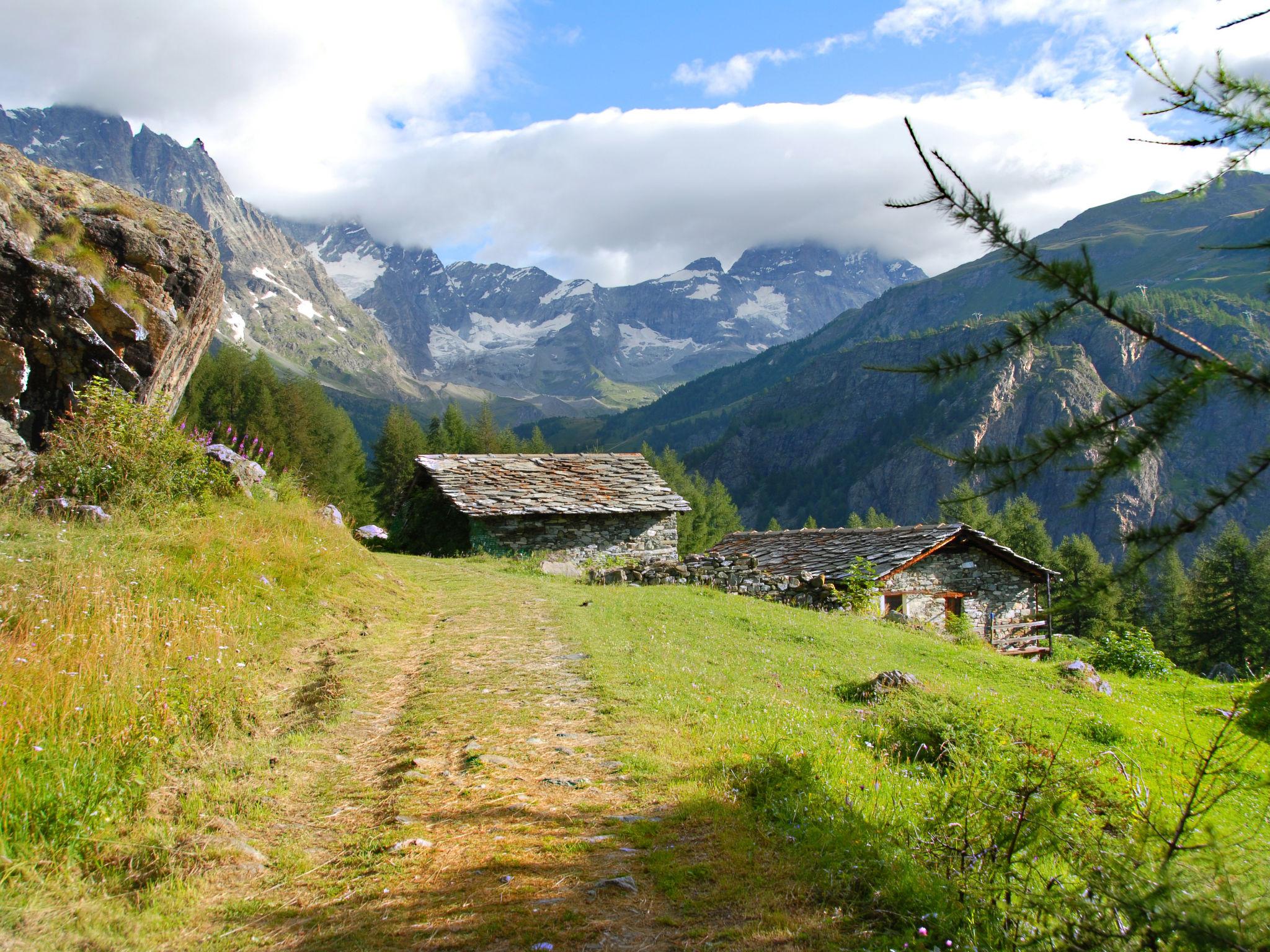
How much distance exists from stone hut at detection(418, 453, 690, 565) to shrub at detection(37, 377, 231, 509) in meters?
10.6

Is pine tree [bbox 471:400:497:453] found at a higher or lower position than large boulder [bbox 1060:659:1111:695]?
higher

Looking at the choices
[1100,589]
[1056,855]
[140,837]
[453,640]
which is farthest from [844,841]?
[453,640]

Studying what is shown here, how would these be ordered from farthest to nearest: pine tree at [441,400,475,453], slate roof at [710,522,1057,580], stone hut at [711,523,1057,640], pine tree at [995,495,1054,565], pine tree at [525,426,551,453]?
pine tree at [525,426,551,453]
pine tree at [441,400,475,453]
pine tree at [995,495,1054,565]
slate roof at [710,522,1057,580]
stone hut at [711,523,1057,640]

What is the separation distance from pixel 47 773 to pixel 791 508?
175 metres

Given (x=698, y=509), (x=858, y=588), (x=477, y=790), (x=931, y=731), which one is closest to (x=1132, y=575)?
(x=931, y=731)

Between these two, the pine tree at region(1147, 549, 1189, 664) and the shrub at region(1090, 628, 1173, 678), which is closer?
the shrub at region(1090, 628, 1173, 678)

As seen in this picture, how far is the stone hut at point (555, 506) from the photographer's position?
76.3ft

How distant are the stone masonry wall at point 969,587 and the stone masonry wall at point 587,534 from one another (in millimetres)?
8267

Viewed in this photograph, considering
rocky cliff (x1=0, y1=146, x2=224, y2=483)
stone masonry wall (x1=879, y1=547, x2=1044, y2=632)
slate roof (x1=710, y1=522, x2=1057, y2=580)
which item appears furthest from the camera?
stone masonry wall (x1=879, y1=547, x2=1044, y2=632)

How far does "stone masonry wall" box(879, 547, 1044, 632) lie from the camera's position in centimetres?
2181

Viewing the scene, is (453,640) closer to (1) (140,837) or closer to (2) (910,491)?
(1) (140,837)

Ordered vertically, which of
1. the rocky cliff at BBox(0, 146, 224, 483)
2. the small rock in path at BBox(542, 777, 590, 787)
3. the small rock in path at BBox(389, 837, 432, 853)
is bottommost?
the small rock in path at BBox(542, 777, 590, 787)

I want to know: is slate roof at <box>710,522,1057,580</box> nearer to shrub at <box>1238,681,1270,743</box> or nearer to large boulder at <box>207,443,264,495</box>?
shrub at <box>1238,681,1270,743</box>

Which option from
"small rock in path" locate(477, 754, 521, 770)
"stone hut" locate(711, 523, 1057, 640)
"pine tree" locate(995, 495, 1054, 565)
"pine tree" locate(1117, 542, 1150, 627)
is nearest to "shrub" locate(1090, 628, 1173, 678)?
"stone hut" locate(711, 523, 1057, 640)
